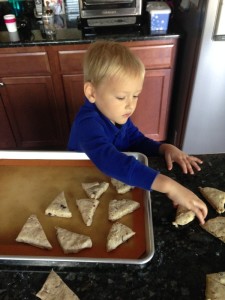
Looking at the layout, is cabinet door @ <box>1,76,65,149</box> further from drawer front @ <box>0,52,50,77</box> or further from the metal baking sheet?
the metal baking sheet

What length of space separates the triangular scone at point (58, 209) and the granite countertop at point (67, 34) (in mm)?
1183

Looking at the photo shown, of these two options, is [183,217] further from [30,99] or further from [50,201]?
[30,99]

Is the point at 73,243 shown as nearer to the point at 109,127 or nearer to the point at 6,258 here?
the point at 6,258

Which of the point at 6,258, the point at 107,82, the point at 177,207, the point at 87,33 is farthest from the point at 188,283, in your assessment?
the point at 87,33

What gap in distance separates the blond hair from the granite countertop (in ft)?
2.90

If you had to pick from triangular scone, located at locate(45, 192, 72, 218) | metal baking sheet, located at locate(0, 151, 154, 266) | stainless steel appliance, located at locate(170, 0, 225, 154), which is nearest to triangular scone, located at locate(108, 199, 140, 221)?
metal baking sheet, located at locate(0, 151, 154, 266)

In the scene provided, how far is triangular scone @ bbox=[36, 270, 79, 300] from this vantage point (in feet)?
1.88

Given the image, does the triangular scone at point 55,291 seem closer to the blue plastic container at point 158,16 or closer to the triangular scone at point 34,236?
the triangular scone at point 34,236

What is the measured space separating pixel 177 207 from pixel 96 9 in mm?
1480

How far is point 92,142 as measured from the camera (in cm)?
87

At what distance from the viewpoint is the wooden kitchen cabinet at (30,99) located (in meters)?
1.75

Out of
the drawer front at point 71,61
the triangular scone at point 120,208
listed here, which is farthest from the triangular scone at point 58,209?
the drawer front at point 71,61

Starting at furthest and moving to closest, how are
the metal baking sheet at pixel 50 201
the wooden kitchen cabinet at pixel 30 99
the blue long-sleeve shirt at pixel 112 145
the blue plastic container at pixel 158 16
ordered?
1. the wooden kitchen cabinet at pixel 30 99
2. the blue plastic container at pixel 158 16
3. the blue long-sleeve shirt at pixel 112 145
4. the metal baking sheet at pixel 50 201

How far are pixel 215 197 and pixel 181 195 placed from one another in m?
0.12
